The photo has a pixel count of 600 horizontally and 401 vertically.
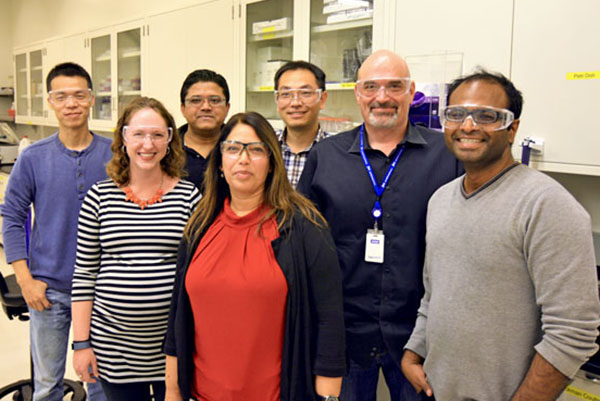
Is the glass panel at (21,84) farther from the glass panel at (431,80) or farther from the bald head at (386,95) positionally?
the bald head at (386,95)

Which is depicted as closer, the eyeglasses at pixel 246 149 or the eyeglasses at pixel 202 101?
A: the eyeglasses at pixel 246 149

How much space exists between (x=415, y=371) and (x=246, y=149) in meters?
0.79

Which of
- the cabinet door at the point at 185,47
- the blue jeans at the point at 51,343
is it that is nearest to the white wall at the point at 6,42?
the cabinet door at the point at 185,47

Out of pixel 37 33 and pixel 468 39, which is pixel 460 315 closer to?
pixel 468 39

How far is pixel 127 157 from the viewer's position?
1.73 metres

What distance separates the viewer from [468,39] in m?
1.94

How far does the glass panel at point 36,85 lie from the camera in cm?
560

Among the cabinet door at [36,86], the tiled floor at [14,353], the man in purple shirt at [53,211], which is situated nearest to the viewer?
the man in purple shirt at [53,211]

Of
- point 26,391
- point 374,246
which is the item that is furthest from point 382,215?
point 26,391

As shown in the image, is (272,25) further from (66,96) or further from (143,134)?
(143,134)

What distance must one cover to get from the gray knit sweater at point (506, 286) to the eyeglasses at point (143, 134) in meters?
0.92

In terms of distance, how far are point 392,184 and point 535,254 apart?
0.53 m

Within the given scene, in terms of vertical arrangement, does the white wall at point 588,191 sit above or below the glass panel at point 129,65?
below

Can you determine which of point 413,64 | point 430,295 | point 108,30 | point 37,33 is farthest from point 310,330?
point 37,33
